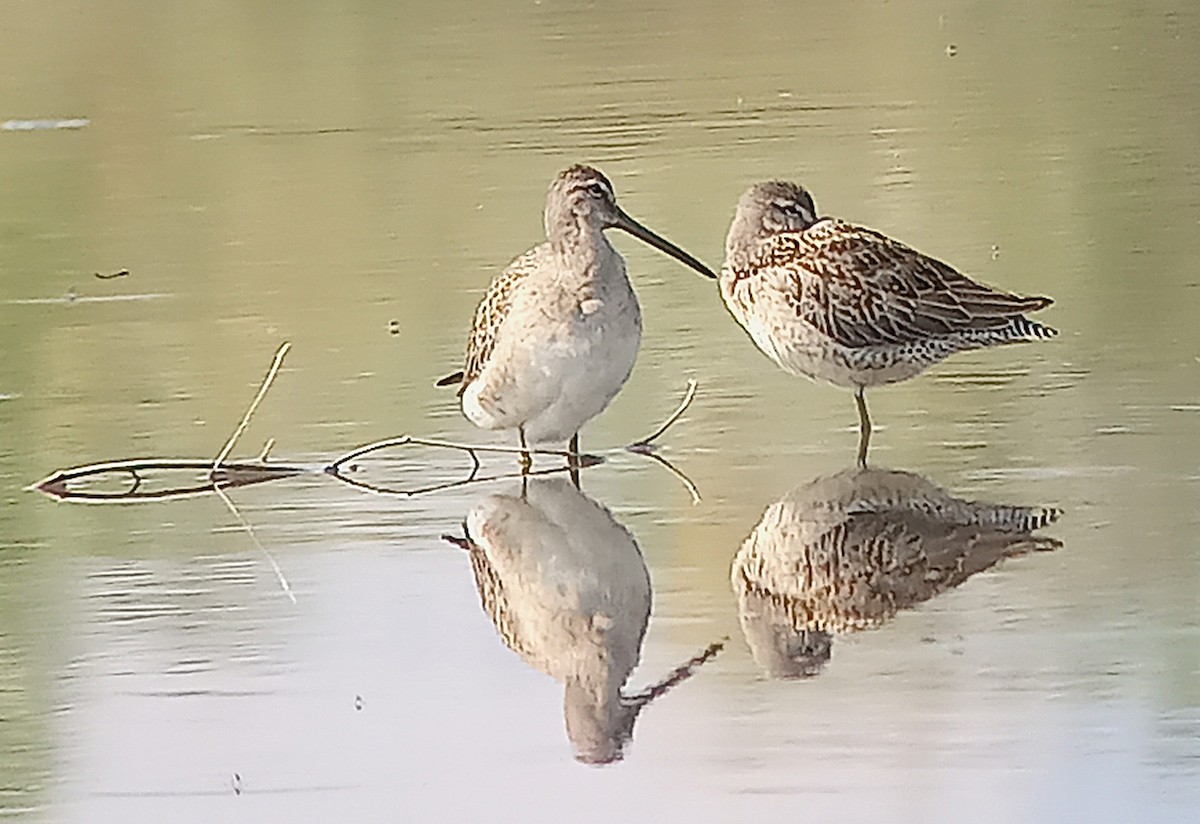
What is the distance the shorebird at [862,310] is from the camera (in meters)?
7.90

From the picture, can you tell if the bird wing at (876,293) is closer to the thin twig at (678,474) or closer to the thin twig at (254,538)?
the thin twig at (678,474)

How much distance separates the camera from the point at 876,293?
797cm

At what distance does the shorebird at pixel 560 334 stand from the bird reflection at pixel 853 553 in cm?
72

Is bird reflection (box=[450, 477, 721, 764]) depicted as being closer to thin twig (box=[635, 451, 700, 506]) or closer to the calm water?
the calm water

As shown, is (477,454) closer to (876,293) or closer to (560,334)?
(560,334)

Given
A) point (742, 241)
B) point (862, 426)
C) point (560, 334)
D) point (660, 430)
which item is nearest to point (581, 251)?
point (560, 334)

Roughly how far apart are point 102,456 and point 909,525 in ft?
8.28

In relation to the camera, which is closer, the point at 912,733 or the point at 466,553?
the point at 912,733

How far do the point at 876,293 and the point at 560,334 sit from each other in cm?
103

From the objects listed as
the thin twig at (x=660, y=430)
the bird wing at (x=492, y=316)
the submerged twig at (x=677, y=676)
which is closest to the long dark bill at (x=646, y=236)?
the bird wing at (x=492, y=316)

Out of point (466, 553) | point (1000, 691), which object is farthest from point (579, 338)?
point (1000, 691)

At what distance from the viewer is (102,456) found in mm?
7938

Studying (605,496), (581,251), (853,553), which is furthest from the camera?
(581,251)

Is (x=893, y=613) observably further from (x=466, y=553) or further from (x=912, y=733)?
(x=466, y=553)
